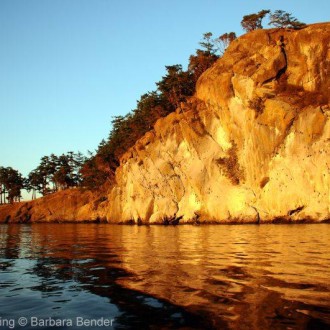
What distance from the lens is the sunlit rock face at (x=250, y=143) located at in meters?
37.4

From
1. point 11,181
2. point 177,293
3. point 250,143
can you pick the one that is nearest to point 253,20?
point 250,143

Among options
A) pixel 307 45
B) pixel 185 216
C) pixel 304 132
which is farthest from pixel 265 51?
pixel 185 216

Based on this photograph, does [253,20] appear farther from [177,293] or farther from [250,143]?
[177,293]

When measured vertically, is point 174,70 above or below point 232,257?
above

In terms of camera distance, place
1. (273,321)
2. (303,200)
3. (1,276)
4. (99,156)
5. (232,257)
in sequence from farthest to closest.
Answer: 1. (99,156)
2. (303,200)
3. (232,257)
4. (1,276)
5. (273,321)

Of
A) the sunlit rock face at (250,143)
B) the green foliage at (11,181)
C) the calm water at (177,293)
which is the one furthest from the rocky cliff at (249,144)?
the green foliage at (11,181)

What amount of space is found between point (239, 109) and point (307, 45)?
415 inches

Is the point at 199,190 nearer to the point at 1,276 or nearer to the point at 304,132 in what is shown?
the point at 304,132

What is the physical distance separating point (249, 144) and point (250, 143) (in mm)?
206

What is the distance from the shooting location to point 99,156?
233ft

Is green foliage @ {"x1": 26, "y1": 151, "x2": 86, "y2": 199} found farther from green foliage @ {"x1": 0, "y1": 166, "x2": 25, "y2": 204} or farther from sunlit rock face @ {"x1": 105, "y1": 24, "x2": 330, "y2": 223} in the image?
sunlit rock face @ {"x1": 105, "y1": 24, "x2": 330, "y2": 223}

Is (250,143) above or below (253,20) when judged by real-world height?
below

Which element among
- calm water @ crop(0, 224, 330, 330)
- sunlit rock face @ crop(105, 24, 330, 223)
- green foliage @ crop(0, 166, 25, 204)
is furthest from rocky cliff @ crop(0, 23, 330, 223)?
green foliage @ crop(0, 166, 25, 204)

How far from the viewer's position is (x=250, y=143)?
42219mm
